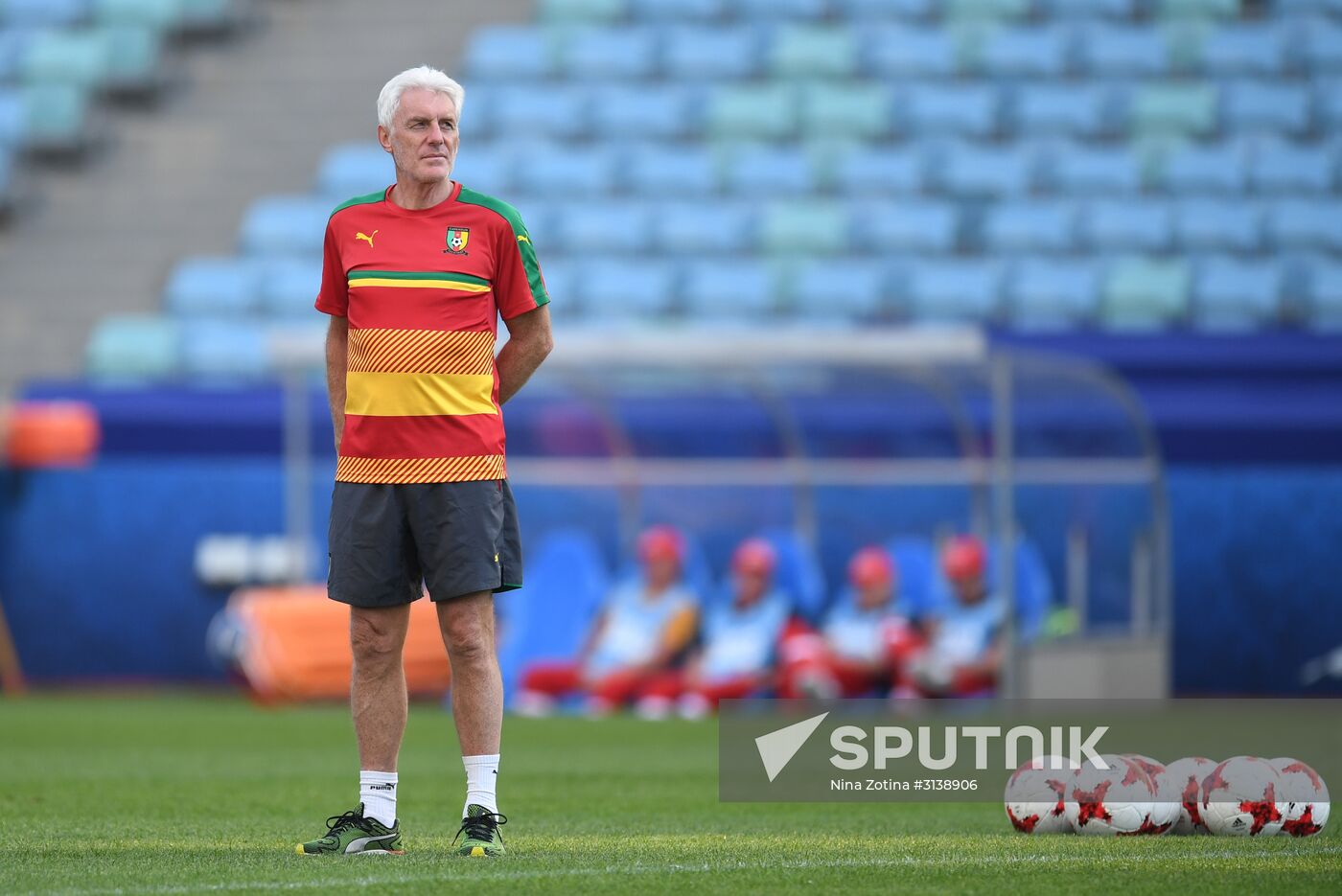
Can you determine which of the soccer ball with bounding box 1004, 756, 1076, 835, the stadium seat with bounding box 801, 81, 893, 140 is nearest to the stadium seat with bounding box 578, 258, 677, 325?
the stadium seat with bounding box 801, 81, 893, 140

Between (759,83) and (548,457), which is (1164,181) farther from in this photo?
(548,457)

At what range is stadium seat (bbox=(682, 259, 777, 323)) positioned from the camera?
53.2 feet

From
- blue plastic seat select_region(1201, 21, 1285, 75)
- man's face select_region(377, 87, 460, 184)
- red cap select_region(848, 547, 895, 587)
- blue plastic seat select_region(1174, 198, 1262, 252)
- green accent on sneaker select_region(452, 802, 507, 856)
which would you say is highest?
blue plastic seat select_region(1201, 21, 1285, 75)

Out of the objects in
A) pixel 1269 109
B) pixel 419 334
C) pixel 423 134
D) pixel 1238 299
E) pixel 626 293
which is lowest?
pixel 419 334

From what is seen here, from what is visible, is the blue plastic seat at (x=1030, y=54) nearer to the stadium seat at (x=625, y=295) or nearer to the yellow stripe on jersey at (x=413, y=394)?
the stadium seat at (x=625, y=295)

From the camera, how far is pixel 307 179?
1917 cm

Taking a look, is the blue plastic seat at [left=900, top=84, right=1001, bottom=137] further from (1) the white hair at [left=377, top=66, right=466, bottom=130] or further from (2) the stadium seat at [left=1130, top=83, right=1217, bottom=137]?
(1) the white hair at [left=377, top=66, right=466, bottom=130]

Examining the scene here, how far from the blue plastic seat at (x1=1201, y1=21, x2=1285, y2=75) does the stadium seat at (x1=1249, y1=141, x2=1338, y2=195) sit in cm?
104

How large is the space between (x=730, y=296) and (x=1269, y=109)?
4.60 metres

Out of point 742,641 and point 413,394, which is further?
point 742,641

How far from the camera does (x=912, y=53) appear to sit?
18.1 meters

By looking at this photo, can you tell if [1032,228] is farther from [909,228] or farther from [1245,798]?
[1245,798]

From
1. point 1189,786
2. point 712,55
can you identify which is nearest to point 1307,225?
point 712,55

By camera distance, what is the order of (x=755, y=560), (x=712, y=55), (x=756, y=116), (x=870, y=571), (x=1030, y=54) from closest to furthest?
1. (x=870, y=571)
2. (x=755, y=560)
3. (x=1030, y=54)
4. (x=756, y=116)
5. (x=712, y=55)
